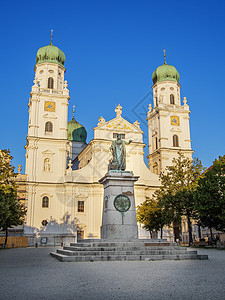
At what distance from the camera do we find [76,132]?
68625mm

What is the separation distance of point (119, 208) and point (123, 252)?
11.1 ft

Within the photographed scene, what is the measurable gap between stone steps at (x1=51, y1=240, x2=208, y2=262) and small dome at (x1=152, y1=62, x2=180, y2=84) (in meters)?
44.2

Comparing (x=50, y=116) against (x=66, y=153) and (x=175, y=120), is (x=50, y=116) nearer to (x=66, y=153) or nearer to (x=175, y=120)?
(x=66, y=153)

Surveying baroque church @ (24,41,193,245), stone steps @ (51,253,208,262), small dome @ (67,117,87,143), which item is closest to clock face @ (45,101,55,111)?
baroque church @ (24,41,193,245)

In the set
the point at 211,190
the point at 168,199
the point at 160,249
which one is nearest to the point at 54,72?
the point at 168,199

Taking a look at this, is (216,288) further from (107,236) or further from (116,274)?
(107,236)

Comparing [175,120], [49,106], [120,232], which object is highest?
[49,106]

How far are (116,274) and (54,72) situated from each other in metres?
45.2

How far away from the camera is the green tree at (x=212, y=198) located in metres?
26.9

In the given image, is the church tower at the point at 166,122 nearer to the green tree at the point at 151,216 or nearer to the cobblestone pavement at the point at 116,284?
the green tree at the point at 151,216

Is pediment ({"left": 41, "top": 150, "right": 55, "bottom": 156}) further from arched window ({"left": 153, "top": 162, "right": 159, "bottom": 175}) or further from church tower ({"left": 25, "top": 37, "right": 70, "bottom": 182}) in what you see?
arched window ({"left": 153, "top": 162, "right": 159, "bottom": 175})

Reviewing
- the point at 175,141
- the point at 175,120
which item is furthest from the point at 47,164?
the point at 175,120

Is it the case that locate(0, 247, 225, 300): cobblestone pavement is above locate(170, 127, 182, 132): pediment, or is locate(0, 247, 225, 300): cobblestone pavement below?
below

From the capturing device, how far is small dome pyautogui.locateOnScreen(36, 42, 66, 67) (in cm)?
5169
